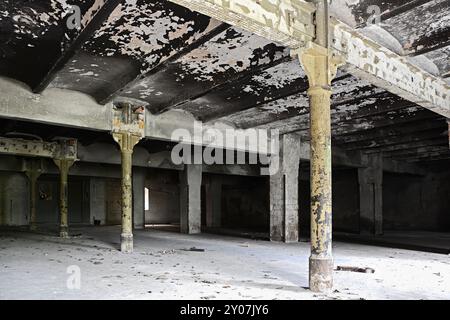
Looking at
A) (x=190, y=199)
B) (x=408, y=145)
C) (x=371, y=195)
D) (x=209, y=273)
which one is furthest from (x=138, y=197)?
(x=209, y=273)

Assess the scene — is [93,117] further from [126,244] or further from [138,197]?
[138,197]

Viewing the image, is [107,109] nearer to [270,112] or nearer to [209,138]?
[209,138]

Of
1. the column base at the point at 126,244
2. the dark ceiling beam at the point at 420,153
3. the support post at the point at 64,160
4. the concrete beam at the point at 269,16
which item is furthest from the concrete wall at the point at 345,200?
the concrete beam at the point at 269,16

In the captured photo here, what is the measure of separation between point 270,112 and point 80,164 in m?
11.2

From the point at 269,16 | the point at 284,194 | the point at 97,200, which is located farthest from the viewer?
the point at 97,200

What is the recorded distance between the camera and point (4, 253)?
30.2 feet

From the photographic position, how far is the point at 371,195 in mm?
16641

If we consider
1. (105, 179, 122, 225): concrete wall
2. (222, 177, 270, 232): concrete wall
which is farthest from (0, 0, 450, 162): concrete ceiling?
(105, 179, 122, 225): concrete wall

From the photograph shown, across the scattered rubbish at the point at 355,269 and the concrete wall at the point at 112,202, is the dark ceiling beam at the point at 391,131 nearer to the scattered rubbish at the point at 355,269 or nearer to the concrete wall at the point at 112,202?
the scattered rubbish at the point at 355,269

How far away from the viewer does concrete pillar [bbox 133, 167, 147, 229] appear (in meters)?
19.7

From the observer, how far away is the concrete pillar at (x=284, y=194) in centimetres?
1235

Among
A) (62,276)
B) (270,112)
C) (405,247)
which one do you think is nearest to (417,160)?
(405,247)

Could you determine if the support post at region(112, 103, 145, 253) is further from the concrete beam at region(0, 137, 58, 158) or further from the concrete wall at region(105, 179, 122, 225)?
the concrete wall at region(105, 179, 122, 225)

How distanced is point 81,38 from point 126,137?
4404 millimetres
